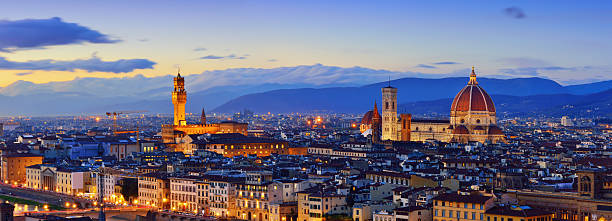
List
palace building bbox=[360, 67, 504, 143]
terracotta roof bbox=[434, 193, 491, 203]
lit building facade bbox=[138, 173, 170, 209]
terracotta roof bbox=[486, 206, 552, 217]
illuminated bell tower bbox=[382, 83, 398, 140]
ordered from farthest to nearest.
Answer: illuminated bell tower bbox=[382, 83, 398, 140]
palace building bbox=[360, 67, 504, 143]
lit building facade bbox=[138, 173, 170, 209]
terracotta roof bbox=[434, 193, 491, 203]
terracotta roof bbox=[486, 206, 552, 217]

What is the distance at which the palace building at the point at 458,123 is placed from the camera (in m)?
148

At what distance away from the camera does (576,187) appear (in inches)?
2616

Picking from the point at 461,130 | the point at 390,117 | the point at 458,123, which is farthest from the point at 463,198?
the point at 390,117

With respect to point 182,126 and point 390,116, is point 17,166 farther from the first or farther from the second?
point 390,116

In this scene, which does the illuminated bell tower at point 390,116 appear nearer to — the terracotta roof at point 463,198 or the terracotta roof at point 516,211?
the terracotta roof at point 463,198

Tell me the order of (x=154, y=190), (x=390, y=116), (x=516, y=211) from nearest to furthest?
(x=516, y=211) → (x=154, y=190) → (x=390, y=116)

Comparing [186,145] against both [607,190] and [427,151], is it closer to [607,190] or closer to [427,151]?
[427,151]

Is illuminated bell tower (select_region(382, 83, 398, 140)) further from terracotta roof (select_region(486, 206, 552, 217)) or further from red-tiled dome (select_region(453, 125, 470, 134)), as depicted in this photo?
terracotta roof (select_region(486, 206, 552, 217))

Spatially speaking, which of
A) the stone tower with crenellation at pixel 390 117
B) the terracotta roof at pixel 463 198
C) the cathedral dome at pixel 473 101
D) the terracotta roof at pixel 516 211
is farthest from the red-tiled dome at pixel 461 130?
the terracotta roof at pixel 516 211

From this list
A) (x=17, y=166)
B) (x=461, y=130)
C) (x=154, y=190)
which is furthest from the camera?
(x=461, y=130)

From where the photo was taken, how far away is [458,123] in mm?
153375

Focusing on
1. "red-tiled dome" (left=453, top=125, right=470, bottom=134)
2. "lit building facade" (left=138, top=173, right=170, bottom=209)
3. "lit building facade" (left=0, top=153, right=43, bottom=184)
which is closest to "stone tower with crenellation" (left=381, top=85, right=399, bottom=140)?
"red-tiled dome" (left=453, top=125, right=470, bottom=134)

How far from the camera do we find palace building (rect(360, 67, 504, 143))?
148 metres

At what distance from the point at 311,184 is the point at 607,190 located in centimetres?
2248
